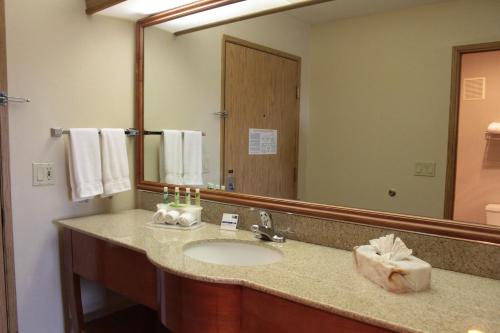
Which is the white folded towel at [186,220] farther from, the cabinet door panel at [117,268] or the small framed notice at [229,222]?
the cabinet door panel at [117,268]

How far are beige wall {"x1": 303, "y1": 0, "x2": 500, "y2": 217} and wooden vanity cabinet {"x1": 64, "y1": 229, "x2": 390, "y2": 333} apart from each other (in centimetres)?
59

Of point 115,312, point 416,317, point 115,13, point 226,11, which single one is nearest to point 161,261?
point 416,317

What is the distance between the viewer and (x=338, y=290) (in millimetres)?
1075

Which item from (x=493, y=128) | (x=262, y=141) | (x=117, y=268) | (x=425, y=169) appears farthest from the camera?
(x=262, y=141)

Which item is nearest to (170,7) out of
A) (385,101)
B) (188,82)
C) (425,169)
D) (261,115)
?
(188,82)

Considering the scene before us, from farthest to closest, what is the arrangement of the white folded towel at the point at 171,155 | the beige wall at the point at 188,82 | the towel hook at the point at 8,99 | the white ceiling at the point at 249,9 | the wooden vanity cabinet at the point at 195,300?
the white folded towel at the point at 171,155
the beige wall at the point at 188,82
the towel hook at the point at 8,99
the white ceiling at the point at 249,9
the wooden vanity cabinet at the point at 195,300

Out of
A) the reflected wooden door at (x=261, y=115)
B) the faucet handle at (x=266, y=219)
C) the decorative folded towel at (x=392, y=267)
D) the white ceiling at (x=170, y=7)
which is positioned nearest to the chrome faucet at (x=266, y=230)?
the faucet handle at (x=266, y=219)

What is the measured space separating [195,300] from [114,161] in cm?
105

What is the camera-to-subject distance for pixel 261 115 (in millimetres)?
1964

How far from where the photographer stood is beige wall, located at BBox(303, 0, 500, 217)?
1360 mm

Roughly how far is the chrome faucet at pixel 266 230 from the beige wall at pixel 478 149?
665 mm

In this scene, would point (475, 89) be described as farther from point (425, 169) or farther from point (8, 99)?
point (8, 99)

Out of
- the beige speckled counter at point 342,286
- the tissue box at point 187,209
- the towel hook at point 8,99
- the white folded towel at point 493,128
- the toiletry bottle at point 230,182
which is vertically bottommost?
the beige speckled counter at point 342,286

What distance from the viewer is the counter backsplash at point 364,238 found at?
1.22 m
